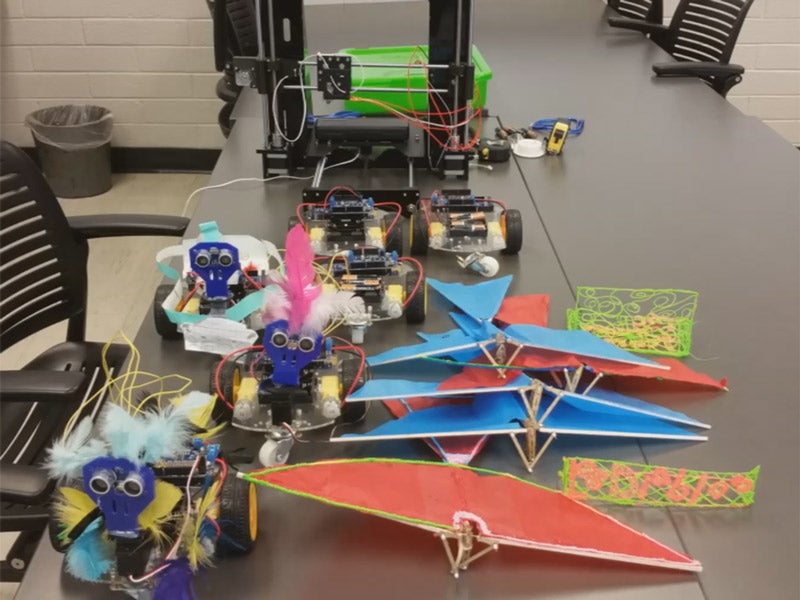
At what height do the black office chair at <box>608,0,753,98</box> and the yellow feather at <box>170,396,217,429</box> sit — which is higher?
the black office chair at <box>608,0,753,98</box>

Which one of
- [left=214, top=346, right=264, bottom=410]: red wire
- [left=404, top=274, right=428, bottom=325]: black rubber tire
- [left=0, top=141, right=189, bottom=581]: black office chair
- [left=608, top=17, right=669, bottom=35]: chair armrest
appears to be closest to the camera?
[left=214, top=346, right=264, bottom=410]: red wire

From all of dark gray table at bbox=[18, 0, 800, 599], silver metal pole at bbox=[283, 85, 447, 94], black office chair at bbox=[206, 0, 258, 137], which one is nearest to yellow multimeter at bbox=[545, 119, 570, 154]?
dark gray table at bbox=[18, 0, 800, 599]

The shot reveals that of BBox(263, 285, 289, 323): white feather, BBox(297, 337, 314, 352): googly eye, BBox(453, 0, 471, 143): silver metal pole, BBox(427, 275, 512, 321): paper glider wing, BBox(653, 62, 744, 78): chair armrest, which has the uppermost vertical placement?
BBox(453, 0, 471, 143): silver metal pole

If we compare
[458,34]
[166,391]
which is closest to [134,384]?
[166,391]

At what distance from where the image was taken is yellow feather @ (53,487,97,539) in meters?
0.96

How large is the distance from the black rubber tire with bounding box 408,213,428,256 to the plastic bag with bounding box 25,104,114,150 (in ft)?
8.90

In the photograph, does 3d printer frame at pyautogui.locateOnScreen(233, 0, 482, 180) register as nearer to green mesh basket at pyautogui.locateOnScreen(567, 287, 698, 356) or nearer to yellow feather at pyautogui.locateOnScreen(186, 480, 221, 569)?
green mesh basket at pyautogui.locateOnScreen(567, 287, 698, 356)

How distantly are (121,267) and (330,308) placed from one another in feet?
7.75

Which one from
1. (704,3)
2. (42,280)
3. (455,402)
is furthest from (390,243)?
(704,3)

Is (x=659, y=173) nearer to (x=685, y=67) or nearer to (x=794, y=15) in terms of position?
(x=685, y=67)

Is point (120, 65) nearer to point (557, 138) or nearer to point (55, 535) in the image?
point (557, 138)

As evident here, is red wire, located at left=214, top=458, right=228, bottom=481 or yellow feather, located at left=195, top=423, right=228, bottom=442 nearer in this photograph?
red wire, located at left=214, top=458, right=228, bottom=481

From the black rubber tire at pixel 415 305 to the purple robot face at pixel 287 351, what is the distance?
0.31 m

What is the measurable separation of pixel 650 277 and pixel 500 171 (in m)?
0.67
